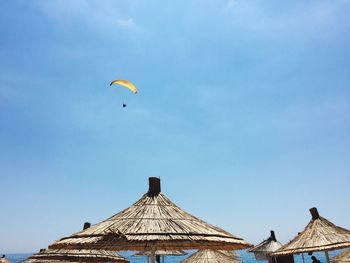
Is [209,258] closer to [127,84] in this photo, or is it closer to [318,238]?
[318,238]

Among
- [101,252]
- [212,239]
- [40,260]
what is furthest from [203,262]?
[212,239]

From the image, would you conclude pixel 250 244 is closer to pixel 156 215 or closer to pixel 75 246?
pixel 156 215

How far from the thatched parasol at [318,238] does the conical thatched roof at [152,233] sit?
5041 mm

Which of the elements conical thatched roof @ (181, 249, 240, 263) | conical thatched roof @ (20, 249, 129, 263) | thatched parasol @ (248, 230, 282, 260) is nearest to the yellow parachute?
conical thatched roof @ (20, 249, 129, 263)

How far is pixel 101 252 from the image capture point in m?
10.2

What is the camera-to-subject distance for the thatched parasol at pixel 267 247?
1866 cm

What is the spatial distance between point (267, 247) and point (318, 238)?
9.50m

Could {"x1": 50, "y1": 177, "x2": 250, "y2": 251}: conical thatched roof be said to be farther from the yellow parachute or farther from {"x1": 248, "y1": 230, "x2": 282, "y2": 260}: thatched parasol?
{"x1": 248, "y1": 230, "x2": 282, "y2": 260}: thatched parasol

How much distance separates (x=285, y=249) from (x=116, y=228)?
772 centimetres

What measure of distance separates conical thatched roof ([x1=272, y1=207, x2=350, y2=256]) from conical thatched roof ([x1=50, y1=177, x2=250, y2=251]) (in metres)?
5.04

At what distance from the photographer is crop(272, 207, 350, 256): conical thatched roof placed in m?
9.68

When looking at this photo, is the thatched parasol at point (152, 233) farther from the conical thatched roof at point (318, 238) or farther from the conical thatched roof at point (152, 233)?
the conical thatched roof at point (318, 238)

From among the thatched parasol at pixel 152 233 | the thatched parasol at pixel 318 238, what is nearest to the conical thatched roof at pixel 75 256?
the thatched parasol at pixel 152 233

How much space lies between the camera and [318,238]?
1020 centimetres
